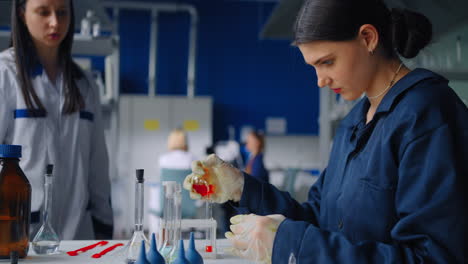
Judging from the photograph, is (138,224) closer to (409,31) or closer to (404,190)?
(404,190)

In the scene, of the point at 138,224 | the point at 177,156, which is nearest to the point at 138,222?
the point at 138,224

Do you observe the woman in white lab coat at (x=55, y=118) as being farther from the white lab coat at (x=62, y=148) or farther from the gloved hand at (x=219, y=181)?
the gloved hand at (x=219, y=181)

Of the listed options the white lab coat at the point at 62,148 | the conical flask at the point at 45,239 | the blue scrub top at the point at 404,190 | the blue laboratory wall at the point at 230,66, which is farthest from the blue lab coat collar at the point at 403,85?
the blue laboratory wall at the point at 230,66

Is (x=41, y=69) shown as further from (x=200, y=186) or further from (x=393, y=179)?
(x=393, y=179)

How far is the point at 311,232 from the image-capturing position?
93 cm

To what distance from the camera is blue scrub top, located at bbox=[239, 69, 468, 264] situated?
33.6 inches

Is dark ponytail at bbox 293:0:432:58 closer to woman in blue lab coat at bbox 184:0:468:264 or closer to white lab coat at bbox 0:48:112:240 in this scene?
woman in blue lab coat at bbox 184:0:468:264

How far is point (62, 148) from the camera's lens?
1.65 m

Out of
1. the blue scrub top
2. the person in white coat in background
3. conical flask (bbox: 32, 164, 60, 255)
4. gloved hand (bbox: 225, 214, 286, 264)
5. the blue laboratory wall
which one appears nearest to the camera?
the blue scrub top

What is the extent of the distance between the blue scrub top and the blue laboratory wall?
5594 millimetres

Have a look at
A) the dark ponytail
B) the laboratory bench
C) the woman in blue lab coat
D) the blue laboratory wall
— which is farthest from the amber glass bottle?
the blue laboratory wall

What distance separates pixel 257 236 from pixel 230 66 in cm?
587

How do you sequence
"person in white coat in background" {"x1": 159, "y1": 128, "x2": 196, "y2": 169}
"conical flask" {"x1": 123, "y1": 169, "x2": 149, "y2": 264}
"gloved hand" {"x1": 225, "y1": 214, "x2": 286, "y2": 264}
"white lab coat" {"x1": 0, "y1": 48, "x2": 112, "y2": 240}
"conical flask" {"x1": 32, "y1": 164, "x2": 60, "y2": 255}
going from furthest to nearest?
"person in white coat in background" {"x1": 159, "y1": 128, "x2": 196, "y2": 169} → "white lab coat" {"x1": 0, "y1": 48, "x2": 112, "y2": 240} → "conical flask" {"x1": 32, "y1": 164, "x2": 60, "y2": 255} → "conical flask" {"x1": 123, "y1": 169, "x2": 149, "y2": 264} → "gloved hand" {"x1": 225, "y1": 214, "x2": 286, "y2": 264}

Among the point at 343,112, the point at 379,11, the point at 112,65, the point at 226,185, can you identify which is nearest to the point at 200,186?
the point at 226,185
